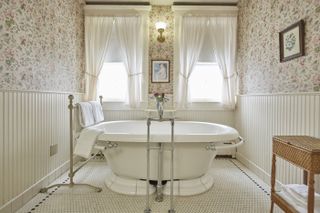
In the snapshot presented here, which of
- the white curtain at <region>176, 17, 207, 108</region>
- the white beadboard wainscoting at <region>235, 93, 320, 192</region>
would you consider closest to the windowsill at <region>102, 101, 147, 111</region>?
the white curtain at <region>176, 17, 207, 108</region>

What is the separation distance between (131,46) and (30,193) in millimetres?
2555

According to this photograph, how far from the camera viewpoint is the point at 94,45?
12.4ft

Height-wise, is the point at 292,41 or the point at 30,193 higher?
the point at 292,41

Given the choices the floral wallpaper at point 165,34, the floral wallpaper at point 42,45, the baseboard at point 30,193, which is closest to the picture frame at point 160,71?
the floral wallpaper at point 165,34

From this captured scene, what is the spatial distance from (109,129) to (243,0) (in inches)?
115

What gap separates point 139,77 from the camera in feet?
12.6

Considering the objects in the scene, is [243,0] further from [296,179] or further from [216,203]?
[216,203]

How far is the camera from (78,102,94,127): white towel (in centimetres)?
300

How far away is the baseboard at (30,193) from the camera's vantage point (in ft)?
6.41

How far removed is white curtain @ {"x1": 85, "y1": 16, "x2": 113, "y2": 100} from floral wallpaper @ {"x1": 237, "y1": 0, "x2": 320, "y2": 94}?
2.21 meters

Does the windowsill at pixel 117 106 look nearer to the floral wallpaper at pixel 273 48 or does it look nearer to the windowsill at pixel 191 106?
the windowsill at pixel 191 106

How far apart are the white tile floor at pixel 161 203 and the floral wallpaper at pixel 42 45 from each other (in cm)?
115

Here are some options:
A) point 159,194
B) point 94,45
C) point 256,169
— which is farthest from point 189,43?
point 159,194

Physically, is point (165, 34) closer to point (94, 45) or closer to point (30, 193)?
point (94, 45)
